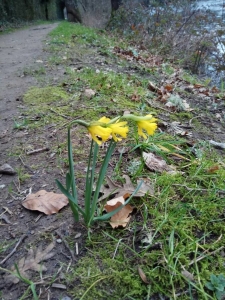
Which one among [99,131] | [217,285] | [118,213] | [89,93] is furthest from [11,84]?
[217,285]

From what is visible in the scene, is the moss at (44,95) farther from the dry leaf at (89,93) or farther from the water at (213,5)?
the water at (213,5)

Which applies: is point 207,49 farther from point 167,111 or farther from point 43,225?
point 43,225

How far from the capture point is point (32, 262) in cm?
111

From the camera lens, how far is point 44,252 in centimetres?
116

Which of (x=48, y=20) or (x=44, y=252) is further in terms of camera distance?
(x=48, y=20)

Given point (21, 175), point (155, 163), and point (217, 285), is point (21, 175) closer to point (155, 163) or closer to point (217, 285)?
point (155, 163)

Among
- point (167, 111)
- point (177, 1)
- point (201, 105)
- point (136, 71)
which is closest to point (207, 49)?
point (177, 1)

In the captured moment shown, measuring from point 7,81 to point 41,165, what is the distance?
224 centimetres

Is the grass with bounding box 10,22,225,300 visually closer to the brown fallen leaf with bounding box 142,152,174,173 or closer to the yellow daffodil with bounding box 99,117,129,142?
the brown fallen leaf with bounding box 142,152,174,173

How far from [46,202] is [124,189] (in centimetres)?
40

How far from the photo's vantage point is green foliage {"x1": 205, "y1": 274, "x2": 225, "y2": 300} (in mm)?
993

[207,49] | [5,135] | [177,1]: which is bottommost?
[207,49]

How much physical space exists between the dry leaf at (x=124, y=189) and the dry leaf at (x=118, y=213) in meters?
0.08

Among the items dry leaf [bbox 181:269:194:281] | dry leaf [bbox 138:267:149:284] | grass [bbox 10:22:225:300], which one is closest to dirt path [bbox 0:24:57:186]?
grass [bbox 10:22:225:300]
